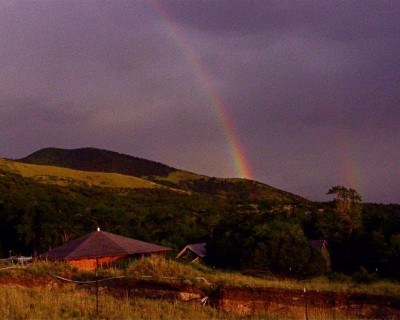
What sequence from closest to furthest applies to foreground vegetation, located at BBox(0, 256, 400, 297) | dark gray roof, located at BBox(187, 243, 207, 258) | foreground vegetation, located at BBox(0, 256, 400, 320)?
foreground vegetation, located at BBox(0, 256, 400, 320)
foreground vegetation, located at BBox(0, 256, 400, 297)
dark gray roof, located at BBox(187, 243, 207, 258)

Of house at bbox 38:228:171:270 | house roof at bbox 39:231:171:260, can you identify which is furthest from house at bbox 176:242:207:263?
house at bbox 38:228:171:270

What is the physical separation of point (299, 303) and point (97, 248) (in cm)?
1386

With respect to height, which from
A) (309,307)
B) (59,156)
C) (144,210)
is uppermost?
(59,156)

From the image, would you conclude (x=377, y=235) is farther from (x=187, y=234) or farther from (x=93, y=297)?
(x=93, y=297)

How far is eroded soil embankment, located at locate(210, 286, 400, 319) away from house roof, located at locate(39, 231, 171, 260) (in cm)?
1136

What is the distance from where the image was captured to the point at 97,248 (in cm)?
2811

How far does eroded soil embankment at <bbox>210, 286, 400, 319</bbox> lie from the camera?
55.5 feet

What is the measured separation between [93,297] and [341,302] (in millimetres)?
7965

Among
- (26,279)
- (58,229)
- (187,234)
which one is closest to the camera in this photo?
(26,279)

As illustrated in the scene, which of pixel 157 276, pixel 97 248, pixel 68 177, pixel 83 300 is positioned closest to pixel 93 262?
pixel 97 248

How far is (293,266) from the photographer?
32000 mm

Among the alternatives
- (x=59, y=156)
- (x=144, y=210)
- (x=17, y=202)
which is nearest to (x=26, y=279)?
(x=17, y=202)

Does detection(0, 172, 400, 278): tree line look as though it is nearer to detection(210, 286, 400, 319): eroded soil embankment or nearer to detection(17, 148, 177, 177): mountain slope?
detection(210, 286, 400, 319): eroded soil embankment

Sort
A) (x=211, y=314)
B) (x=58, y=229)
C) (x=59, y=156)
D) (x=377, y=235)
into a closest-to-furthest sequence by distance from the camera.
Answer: (x=211, y=314) → (x=377, y=235) → (x=58, y=229) → (x=59, y=156)
